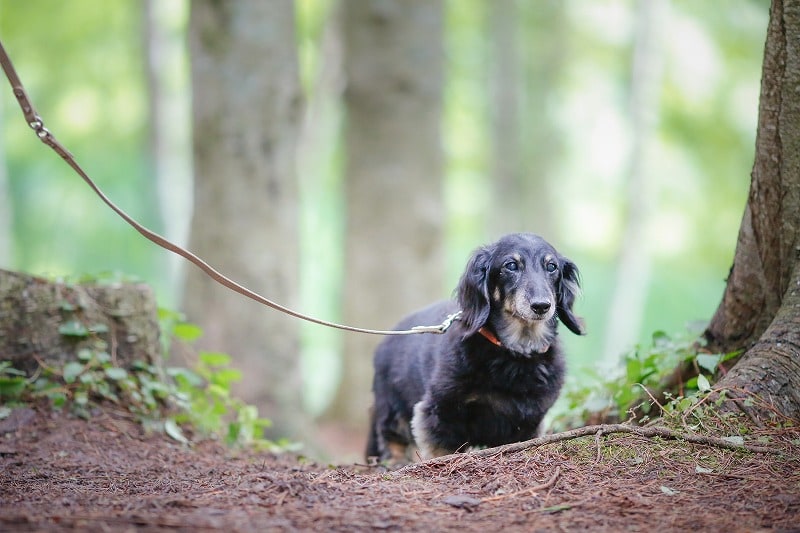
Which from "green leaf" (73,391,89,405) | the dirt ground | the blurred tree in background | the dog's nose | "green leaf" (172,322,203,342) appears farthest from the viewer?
the blurred tree in background

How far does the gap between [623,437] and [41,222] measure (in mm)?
23559

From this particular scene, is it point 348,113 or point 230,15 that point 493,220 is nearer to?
point 348,113

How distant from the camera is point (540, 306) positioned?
5180mm

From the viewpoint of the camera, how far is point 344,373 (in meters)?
13.2

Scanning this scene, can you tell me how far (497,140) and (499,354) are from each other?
1430cm

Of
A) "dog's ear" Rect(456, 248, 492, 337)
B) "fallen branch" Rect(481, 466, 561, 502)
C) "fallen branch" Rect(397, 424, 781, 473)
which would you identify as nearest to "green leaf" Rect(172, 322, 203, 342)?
"dog's ear" Rect(456, 248, 492, 337)

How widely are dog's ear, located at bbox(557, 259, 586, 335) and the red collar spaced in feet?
1.68

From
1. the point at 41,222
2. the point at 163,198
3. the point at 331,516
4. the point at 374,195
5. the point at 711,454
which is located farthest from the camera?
the point at 41,222

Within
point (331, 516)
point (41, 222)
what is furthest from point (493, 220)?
point (331, 516)

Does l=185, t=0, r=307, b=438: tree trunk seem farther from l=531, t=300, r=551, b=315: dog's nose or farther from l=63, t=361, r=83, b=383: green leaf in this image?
l=531, t=300, r=551, b=315: dog's nose

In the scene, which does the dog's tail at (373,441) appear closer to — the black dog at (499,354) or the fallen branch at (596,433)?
the black dog at (499,354)

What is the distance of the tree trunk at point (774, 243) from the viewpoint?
4758mm

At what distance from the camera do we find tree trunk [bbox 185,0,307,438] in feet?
27.6

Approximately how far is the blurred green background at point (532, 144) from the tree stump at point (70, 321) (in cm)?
1203
